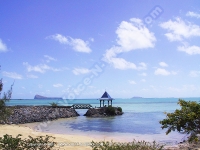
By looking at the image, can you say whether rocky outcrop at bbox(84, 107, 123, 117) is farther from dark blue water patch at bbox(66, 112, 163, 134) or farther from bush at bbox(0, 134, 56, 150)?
bush at bbox(0, 134, 56, 150)

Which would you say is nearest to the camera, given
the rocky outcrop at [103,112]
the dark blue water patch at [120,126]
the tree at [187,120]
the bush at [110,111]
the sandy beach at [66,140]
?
the tree at [187,120]

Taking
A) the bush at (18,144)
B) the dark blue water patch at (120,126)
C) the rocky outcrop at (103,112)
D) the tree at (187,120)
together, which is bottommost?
the dark blue water patch at (120,126)

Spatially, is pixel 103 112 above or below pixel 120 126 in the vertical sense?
above

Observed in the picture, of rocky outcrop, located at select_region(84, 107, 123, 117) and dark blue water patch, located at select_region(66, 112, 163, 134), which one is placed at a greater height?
rocky outcrop, located at select_region(84, 107, 123, 117)

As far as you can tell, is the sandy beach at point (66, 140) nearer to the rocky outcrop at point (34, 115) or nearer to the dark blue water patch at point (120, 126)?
the dark blue water patch at point (120, 126)

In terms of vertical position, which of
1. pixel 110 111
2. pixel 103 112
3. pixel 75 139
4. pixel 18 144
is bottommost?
pixel 103 112

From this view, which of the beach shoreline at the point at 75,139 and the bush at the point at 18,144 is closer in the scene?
the bush at the point at 18,144

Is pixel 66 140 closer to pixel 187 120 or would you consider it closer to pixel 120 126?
pixel 187 120

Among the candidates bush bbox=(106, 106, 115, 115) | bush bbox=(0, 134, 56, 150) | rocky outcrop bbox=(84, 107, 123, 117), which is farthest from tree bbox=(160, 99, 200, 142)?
bush bbox=(106, 106, 115, 115)

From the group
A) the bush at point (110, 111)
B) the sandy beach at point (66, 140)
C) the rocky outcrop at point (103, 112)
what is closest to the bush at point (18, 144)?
the sandy beach at point (66, 140)

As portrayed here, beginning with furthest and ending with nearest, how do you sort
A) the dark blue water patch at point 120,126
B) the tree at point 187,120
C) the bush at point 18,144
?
the dark blue water patch at point 120,126
the tree at point 187,120
the bush at point 18,144

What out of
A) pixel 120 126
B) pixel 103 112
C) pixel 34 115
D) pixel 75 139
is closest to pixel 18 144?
pixel 75 139

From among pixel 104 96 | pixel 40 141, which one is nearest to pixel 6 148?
pixel 40 141

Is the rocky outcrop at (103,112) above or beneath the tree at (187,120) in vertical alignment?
beneath
